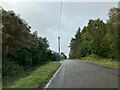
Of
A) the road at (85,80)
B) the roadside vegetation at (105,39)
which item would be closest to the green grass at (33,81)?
the road at (85,80)

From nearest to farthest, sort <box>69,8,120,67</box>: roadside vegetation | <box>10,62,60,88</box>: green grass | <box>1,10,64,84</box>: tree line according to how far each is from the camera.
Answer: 1. <box>10,62,60,88</box>: green grass
2. <box>1,10,64,84</box>: tree line
3. <box>69,8,120,67</box>: roadside vegetation

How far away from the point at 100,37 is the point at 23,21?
42.0 m

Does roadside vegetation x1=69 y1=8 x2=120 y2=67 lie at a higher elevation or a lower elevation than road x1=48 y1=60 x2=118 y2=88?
higher

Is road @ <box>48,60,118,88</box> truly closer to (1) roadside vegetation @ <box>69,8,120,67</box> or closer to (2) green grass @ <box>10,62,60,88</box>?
(2) green grass @ <box>10,62,60,88</box>

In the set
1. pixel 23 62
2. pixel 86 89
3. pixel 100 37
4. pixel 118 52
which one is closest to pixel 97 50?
pixel 100 37

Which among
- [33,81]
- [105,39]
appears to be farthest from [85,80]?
[105,39]

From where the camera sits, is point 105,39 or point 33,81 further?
point 105,39

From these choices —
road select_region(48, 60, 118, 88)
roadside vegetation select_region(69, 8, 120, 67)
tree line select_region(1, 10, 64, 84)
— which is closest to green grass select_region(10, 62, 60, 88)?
road select_region(48, 60, 118, 88)

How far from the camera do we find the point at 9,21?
91.9 ft

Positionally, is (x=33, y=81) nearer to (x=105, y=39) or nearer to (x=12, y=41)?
(x=12, y=41)

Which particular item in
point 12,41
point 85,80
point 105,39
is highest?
point 105,39

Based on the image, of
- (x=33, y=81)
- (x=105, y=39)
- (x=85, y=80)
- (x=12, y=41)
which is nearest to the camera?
(x=33, y=81)

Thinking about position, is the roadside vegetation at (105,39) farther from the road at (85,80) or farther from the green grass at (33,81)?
the green grass at (33,81)

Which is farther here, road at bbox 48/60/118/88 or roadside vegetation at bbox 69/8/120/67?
roadside vegetation at bbox 69/8/120/67
